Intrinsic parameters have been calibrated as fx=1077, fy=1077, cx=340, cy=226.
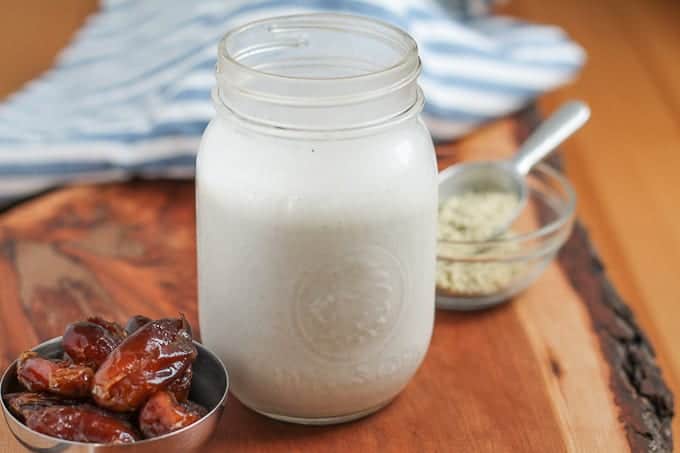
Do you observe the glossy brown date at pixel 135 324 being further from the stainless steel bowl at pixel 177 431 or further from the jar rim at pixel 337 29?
the jar rim at pixel 337 29

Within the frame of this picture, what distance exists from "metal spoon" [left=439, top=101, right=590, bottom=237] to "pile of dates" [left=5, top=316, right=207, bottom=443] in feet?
1.26

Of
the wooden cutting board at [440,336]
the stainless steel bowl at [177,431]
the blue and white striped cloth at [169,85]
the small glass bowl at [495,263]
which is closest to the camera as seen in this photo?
the stainless steel bowl at [177,431]

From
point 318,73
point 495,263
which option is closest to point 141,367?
point 318,73

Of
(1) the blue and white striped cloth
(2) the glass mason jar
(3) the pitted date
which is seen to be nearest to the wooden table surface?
(1) the blue and white striped cloth

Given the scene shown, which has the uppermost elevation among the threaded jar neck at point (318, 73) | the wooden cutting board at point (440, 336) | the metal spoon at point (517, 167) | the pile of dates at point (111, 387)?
the threaded jar neck at point (318, 73)

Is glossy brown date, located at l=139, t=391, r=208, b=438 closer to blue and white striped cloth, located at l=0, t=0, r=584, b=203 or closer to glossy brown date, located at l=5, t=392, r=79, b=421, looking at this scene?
glossy brown date, located at l=5, t=392, r=79, b=421

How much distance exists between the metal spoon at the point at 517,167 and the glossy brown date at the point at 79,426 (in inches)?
17.1

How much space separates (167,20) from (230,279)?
0.67 m

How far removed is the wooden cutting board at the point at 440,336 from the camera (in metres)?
0.75

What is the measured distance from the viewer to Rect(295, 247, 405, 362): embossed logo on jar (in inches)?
27.0

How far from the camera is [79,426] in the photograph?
2.11 ft

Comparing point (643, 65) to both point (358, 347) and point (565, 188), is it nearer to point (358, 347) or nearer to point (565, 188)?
point (565, 188)

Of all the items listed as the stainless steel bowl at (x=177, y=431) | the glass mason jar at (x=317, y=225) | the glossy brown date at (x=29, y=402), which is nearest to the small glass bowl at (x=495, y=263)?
the glass mason jar at (x=317, y=225)

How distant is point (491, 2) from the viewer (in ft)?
5.17
